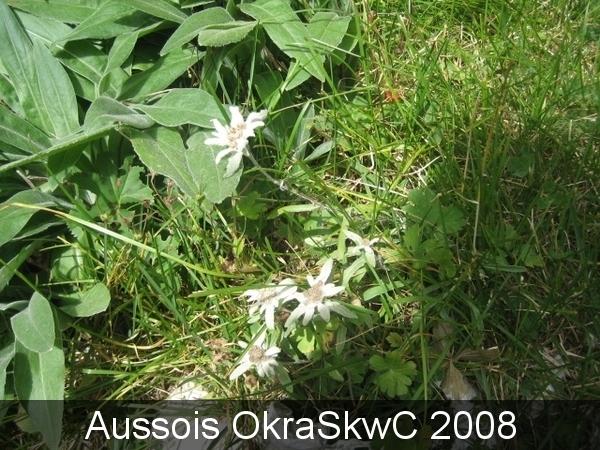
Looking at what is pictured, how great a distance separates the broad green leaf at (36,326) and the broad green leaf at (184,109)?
0.58 m

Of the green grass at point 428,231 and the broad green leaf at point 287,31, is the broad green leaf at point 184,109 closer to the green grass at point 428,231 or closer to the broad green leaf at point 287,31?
the green grass at point 428,231

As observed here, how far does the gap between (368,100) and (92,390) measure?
3.77ft

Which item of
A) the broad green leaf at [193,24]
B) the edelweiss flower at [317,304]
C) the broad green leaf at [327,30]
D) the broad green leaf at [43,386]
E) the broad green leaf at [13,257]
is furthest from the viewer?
the broad green leaf at [327,30]

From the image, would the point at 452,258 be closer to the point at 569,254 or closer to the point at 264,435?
the point at 569,254

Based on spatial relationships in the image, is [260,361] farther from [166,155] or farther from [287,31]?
[287,31]

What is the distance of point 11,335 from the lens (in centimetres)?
187

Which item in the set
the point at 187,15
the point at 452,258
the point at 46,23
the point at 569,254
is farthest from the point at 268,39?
the point at 569,254

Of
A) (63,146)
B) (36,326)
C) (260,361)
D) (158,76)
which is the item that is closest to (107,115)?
(63,146)

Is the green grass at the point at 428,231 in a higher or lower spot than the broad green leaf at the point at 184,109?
lower

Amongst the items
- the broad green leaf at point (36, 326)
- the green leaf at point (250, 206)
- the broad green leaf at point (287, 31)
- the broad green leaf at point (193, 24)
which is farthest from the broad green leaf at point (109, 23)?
the broad green leaf at point (36, 326)

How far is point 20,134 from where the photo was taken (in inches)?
78.3

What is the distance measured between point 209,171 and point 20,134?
0.60 meters

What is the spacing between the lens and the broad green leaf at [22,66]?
2.03 m

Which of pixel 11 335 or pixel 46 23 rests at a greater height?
pixel 46 23
